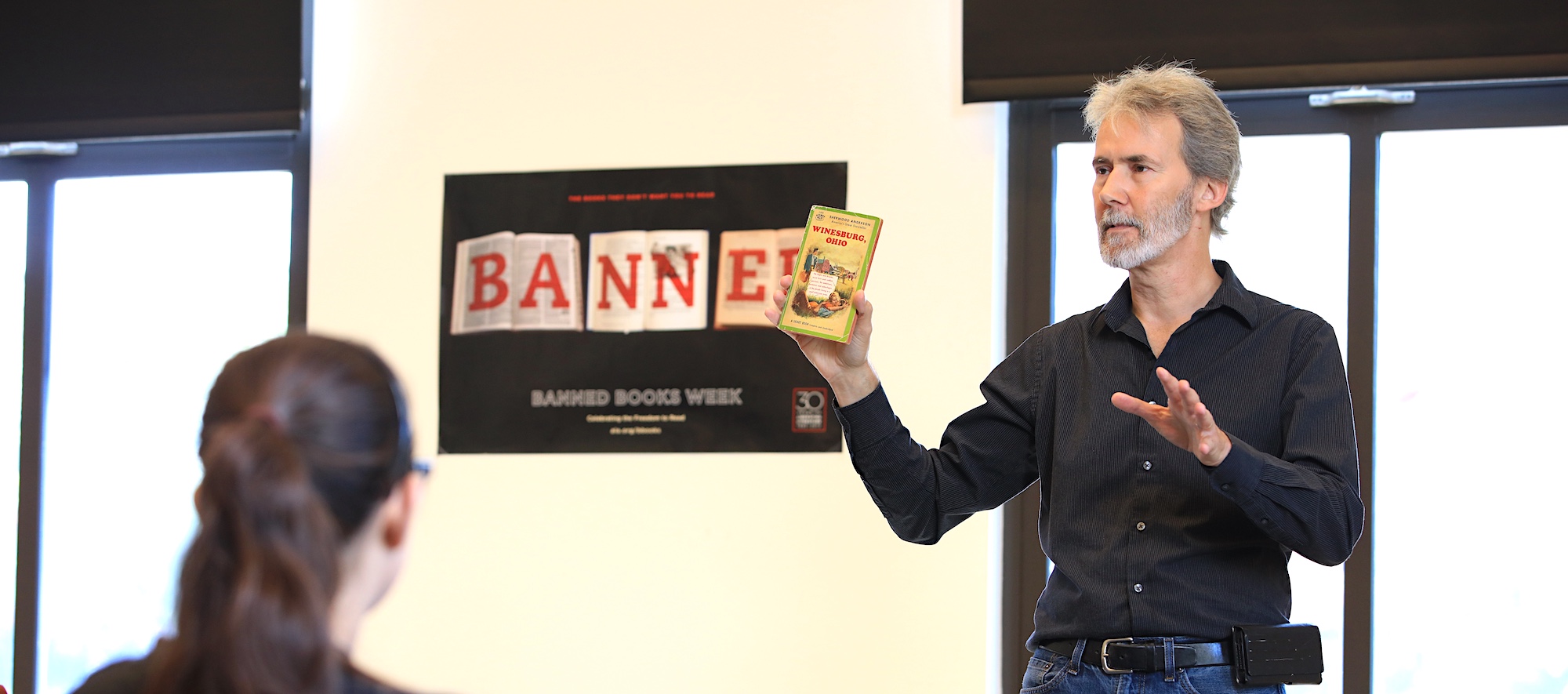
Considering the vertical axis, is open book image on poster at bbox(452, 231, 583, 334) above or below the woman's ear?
above

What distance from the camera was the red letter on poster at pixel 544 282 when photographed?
133 inches

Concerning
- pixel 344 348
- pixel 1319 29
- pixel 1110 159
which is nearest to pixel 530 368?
pixel 1110 159

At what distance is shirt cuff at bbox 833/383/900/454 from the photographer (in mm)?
2008

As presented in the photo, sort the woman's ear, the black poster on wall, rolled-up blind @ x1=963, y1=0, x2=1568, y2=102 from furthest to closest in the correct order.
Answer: the black poster on wall
rolled-up blind @ x1=963, y1=0, x2=1568, y2=102
the woman's ear

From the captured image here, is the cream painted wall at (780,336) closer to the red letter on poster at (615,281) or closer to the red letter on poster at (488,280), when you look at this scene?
the red letter on poster at (488,280)

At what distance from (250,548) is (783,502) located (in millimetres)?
2257

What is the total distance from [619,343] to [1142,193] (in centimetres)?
163

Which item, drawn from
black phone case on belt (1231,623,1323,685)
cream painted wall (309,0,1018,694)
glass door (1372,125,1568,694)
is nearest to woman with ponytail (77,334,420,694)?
black phone case on belt (1231,623,1323,685)

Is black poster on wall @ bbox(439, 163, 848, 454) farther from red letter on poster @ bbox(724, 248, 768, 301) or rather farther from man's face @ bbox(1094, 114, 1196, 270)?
man's face @ bbox(1094, 114, 1196, 270)

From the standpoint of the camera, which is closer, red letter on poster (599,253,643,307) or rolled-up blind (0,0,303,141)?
red letter on poster (599,253,643,307)

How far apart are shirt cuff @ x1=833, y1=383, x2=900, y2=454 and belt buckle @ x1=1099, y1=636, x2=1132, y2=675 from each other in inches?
17.5

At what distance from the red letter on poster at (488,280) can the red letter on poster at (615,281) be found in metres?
0.26

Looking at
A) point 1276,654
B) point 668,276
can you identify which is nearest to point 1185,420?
point 1276,654

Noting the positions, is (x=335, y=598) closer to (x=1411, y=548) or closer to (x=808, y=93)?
(x=808, y=93)
